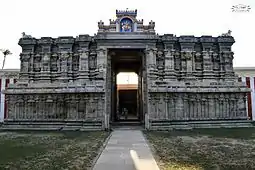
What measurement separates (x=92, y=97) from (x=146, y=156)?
10.5m

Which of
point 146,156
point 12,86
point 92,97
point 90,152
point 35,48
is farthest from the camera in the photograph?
point 35,48

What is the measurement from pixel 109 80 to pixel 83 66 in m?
2.66

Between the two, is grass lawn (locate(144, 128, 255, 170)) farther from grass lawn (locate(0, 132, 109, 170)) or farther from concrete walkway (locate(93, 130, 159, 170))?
grass lawn (locate(0, 132, 109, 170))

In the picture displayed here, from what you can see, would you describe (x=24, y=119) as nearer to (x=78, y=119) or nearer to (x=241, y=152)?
(x=78, y=119)

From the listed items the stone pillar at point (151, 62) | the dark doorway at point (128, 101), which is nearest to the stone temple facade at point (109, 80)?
the stone pillar at point (151, 62)

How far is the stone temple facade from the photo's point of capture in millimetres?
18781

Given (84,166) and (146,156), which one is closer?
(84,166)

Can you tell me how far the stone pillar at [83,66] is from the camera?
20656 mm

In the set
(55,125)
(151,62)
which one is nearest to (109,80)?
(151,62)

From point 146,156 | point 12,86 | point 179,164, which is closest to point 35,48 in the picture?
point 12,86

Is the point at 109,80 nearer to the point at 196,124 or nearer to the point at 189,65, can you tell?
the point at 189,65

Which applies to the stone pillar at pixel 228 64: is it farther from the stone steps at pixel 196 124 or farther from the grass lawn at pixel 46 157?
the grass lawn at pixel 46 157

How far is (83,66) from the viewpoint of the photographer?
2089 centimetres

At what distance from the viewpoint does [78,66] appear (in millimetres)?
21391
